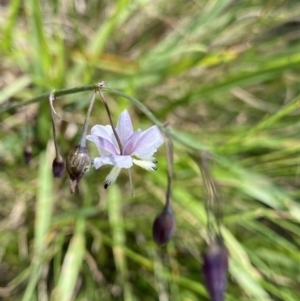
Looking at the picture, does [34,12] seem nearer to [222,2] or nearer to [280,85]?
[222,2]

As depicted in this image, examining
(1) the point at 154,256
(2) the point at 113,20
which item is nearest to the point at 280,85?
(2) the point at 113,20

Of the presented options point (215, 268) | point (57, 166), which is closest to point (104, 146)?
point (57, 166)

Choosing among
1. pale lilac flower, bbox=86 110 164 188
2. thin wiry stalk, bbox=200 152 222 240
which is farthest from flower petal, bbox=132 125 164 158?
thin wiry stalk, bbox=200 152 222 240

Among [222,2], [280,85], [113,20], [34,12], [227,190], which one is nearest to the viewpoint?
[34,12]

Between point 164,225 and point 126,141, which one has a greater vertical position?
point 126,141

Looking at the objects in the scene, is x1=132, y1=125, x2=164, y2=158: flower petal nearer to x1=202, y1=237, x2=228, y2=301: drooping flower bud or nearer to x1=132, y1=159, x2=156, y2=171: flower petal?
x1=132, y1=159, x2=156, y2=171: flower petal

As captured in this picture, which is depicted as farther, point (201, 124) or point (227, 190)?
point (201, 124)

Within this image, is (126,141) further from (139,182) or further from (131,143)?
(139,182)

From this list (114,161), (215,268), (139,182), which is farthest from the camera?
(139,182)
